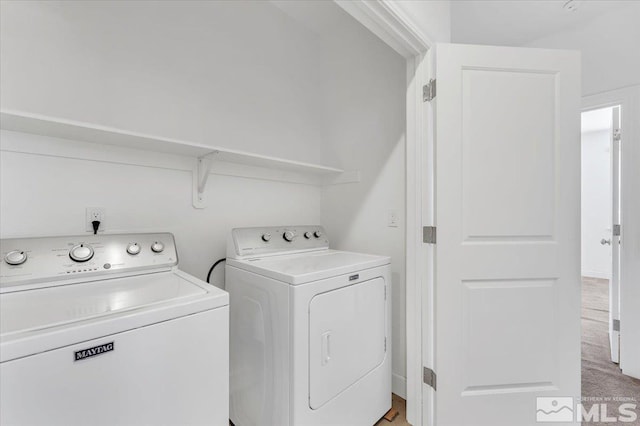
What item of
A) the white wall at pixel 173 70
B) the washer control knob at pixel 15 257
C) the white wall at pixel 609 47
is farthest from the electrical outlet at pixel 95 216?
the white wall at pixel 609 47

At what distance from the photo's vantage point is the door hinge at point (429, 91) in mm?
1547

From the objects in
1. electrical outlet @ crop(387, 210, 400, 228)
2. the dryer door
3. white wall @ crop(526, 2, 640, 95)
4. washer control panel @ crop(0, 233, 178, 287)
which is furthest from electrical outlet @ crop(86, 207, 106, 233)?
white wall @ crop(526, 2, 640, 95)

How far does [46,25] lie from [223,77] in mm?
845

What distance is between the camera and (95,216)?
1.35m

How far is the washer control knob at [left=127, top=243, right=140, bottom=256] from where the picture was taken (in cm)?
126

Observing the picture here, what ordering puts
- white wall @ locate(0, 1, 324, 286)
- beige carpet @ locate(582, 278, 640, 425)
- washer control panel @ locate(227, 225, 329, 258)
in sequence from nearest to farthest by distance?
white wall @ locate(0, 1, 324, 286), washer control panel @ locate(227, 225, 329, 258), beige carpet @ locate(582, 278, 640, 425)

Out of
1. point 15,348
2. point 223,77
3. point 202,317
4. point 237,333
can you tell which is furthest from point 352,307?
point 223,77

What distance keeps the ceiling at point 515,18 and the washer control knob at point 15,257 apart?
2.86m

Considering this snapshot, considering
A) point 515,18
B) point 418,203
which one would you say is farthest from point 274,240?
point 515,18

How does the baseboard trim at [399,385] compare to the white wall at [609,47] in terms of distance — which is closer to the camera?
the baseboard trim at [399,385]

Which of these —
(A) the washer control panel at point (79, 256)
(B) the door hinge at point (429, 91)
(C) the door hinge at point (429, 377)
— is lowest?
(C) the door hinge at point (429, 377)

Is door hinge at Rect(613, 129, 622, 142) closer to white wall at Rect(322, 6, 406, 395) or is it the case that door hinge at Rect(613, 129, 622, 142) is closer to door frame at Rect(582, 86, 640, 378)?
door frame at Rect(582, 86, 640, 378)

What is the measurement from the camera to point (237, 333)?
1504 millimetres

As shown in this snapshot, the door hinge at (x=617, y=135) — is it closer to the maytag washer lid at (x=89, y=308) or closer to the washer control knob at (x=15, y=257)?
the maytag washer lid at (x=89, y=308)
